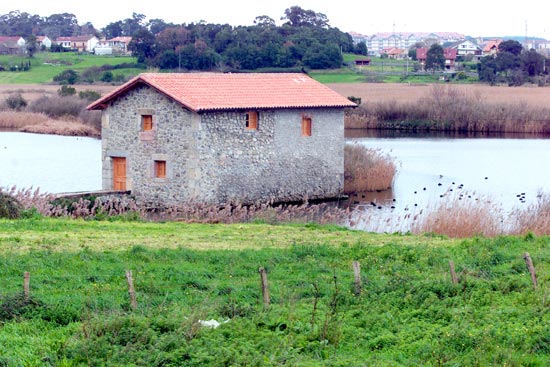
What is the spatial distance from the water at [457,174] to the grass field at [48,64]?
121 feet

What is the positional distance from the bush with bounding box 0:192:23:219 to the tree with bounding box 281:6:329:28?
85.1m

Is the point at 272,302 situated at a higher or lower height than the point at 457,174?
higher

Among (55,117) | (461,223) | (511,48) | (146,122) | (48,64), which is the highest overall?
(511,48)

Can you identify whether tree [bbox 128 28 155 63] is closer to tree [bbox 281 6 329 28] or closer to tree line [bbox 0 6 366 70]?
Result: tree line [bbox 0 6 366 70]

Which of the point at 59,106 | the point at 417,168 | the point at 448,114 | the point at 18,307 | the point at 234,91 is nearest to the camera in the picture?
the point at 18,307

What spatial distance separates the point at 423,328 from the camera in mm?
12375

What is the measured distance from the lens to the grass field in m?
88.2

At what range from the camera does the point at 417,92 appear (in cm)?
7281

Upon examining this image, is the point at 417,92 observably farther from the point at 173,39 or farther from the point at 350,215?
the point at 350,215

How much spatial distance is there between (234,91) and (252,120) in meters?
1.18

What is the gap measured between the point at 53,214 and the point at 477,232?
35.7ft

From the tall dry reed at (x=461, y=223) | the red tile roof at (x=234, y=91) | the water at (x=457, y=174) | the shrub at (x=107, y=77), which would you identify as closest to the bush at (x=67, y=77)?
the shrub at (x=107, y=77)

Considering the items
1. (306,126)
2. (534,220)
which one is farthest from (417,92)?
(534,220)

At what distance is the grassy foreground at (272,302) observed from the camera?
11016 mm
